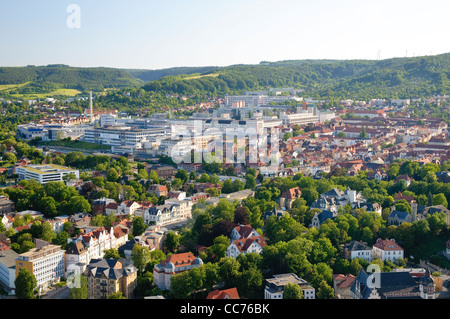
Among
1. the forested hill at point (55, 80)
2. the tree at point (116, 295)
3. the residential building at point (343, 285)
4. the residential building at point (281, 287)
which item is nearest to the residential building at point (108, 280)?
the tree at point (116, 295)

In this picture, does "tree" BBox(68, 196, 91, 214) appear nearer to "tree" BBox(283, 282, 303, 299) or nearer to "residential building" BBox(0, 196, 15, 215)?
"residential building" BBox(0, 196, 15, 215)

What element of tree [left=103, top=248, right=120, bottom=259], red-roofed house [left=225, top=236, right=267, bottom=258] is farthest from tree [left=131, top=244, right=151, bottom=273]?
red-roofed house [left=225, top=236, right=267, bottom=258]

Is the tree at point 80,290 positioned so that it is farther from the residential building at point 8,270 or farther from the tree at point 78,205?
the tree at point 78,205

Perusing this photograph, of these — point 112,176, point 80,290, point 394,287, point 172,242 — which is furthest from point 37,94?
point 394,287

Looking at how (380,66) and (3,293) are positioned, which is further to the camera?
(380,66)
